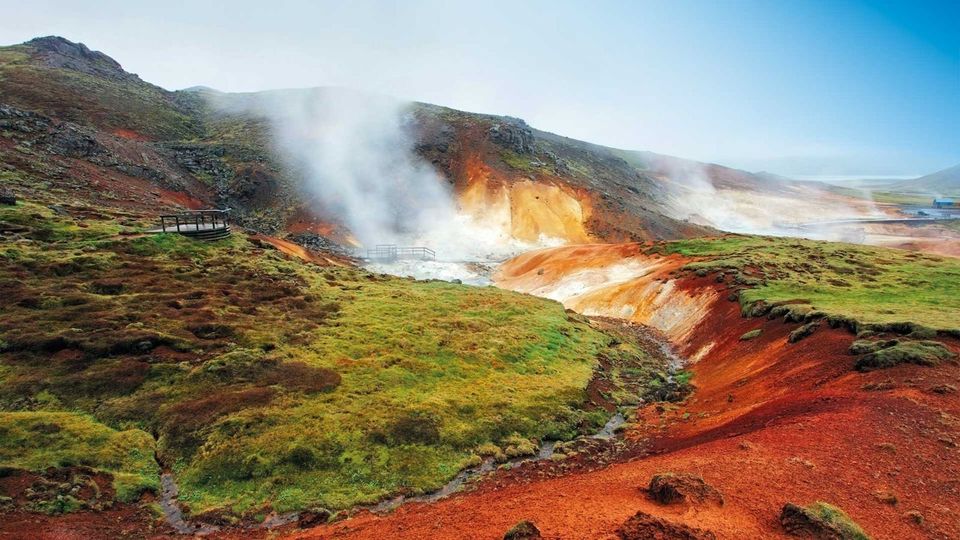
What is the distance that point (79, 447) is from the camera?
17.3 metres

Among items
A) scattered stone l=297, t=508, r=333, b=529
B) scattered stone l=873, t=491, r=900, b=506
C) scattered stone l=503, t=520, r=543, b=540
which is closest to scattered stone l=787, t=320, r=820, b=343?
scattered stone l=873, t=491, r=900, b=506

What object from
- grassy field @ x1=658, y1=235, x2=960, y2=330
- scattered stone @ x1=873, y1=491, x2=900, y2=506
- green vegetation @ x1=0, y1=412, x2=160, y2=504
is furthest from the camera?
grassy field @ x1=658, y1=235, x2=960, y2=330

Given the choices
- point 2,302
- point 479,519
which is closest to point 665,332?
point 479,519

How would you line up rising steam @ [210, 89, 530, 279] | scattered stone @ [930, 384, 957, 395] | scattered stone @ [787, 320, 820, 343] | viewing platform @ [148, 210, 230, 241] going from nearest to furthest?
scattered stone @ [930, 384, 957, 395] → scattered stone @ [787, 320, 820, 343] → viewing platform @ [148, 210, 230, 241] → rising steam @ [210, 89, 530, 279]

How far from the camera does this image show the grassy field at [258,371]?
18250 mm

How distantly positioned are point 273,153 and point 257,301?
7117cm

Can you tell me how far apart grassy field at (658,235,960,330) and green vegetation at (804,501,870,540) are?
1810 cm

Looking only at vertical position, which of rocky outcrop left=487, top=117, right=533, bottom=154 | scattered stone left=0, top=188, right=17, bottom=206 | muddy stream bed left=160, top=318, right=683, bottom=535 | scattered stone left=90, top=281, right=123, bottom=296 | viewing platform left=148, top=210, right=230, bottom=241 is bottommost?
muddy stream bed left=160, top=318, right=683, bottom=535

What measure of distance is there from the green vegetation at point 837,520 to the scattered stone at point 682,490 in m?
1.99

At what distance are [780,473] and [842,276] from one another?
37553 mm

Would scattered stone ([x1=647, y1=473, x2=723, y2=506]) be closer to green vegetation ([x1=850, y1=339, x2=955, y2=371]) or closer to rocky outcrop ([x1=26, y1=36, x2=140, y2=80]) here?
green vegetation ([x1=850, y1=339, x2=955, y2=371])

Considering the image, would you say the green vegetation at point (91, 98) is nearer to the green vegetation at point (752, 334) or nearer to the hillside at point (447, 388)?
the hillside at point (447, 388)

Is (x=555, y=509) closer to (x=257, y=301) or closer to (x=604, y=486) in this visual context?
(x=604, y=486)

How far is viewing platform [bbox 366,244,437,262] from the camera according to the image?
73.6 meters
